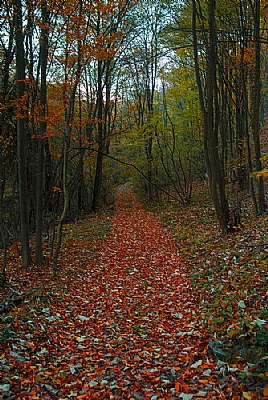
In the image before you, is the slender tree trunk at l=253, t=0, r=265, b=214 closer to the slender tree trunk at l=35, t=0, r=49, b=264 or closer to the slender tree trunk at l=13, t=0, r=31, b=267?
the slender tree trunk at l=35, t=0, r=49, b=264

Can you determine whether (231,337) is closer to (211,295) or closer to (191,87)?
(211,295)

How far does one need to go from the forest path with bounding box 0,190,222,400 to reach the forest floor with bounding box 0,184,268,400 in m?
0.01

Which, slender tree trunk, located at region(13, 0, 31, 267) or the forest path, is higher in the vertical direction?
slender tree trunk, located at region(13, 0, 31, 267)

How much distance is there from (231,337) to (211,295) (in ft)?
5.45

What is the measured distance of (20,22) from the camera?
7.82m

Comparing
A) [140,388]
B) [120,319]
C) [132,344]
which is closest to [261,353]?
[140,388]

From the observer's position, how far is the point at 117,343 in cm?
479

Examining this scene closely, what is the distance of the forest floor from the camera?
3.67 metres

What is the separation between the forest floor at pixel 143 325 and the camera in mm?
3672

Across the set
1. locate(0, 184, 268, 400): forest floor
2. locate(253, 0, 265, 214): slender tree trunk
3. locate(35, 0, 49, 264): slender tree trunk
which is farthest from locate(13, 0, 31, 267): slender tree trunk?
locate(253, 0, 265, 214): slender tree trunk

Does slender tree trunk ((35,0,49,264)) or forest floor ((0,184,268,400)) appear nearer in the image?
forest floor ((0,184,268,400))

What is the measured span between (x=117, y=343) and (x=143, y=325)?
62 cm

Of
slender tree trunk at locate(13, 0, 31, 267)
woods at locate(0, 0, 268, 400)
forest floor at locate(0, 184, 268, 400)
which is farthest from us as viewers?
slender tree trunk at locate(13, 0, 31, 267)

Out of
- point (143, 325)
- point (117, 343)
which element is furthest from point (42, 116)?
point (117, 343)
